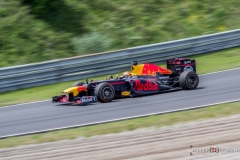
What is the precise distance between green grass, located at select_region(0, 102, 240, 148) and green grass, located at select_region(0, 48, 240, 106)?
435 centimetres

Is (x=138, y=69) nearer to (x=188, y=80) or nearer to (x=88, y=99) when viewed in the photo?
(x=188, y=80)

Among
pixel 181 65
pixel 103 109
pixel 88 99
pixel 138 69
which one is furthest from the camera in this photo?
pixel 181 65

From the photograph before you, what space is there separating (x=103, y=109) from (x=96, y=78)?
4.39m

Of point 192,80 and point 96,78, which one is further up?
point 96,78

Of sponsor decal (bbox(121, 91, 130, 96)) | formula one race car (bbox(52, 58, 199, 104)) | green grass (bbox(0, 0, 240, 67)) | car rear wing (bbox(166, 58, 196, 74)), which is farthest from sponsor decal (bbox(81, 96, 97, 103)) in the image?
green grass (bbox(0, 0, 240, 67))

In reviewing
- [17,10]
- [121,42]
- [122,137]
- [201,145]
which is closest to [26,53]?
[17,10]

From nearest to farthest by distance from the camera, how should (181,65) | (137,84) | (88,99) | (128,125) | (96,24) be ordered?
(128,125), (88,99), (137,84), (181,65), (96,24)

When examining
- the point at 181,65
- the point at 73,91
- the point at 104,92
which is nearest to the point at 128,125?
the point at 104,92

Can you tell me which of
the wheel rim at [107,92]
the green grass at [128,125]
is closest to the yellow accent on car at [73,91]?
the wheel rim at [107,92]

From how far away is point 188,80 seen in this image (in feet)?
42.2

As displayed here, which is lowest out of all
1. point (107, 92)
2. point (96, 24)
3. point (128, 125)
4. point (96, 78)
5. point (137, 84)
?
point (128, 125)

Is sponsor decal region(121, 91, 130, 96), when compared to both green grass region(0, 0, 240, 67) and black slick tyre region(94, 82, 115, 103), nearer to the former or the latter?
black slick tyre region(94, 82, 115, 103)

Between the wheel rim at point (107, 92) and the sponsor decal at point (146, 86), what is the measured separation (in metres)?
0.73

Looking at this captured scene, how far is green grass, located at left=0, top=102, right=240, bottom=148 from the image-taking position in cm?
888
